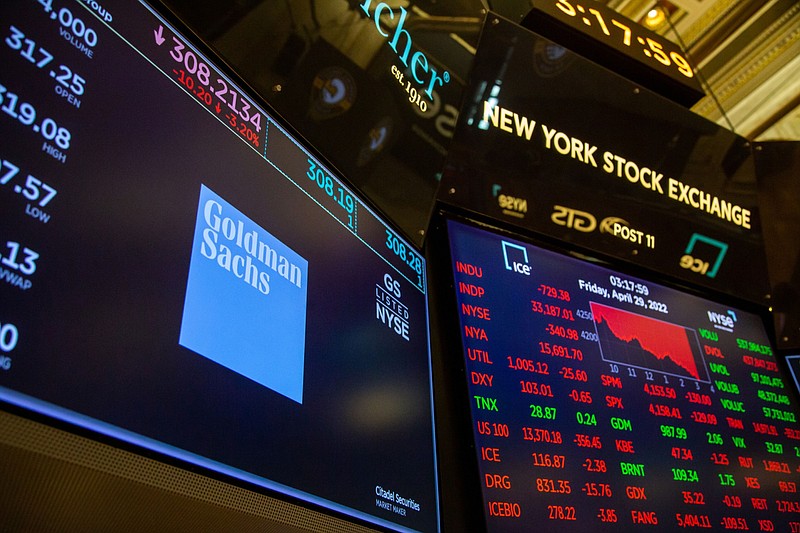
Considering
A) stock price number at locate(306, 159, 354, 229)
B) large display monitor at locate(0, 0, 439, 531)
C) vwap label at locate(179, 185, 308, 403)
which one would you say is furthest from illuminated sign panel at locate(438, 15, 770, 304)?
vwap label at locate(179, 185, 308, 403)

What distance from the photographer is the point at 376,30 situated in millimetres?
2105

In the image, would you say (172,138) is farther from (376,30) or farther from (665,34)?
(665,34)

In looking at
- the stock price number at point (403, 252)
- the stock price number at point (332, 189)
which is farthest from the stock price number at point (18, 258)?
the stock price number at point (403, 252)

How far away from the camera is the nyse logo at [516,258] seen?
8.17ft

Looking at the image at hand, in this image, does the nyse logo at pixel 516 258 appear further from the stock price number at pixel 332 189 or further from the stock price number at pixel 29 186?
the stock price number at pixel 29 186

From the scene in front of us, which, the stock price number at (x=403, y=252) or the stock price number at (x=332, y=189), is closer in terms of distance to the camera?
the stock price number at (x=332, y=189)

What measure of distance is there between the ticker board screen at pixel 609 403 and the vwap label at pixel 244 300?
0.67 m

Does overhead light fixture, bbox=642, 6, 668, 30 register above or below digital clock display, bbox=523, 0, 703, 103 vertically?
above

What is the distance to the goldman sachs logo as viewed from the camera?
2.12 meters

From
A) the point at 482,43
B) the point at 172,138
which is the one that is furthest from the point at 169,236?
the point at 482,43

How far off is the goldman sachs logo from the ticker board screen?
488 mm

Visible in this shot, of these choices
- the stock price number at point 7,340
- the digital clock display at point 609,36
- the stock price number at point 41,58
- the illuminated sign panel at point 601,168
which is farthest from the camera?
the digital clock display at point 609,36

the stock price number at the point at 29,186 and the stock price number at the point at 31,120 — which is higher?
the stock price number at the point at 31,120

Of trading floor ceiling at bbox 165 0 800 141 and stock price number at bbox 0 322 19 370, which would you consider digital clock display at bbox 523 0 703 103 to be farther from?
stock price number at bbox 0 322 19 370
